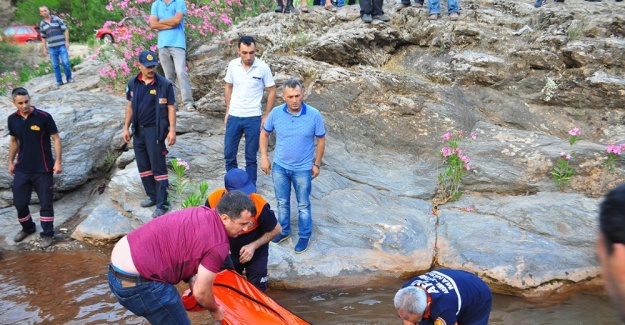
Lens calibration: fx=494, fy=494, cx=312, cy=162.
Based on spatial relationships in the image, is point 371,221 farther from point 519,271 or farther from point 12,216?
point 12,216

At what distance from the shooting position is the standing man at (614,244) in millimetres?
1119

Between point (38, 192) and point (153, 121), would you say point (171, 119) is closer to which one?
point (153, 121)

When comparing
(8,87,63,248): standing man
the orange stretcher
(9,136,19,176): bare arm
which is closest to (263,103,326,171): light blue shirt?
the orange stretcher

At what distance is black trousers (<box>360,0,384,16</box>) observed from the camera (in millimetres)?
8281

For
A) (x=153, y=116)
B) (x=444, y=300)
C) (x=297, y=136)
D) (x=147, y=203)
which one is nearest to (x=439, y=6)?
(x=297, y=136)

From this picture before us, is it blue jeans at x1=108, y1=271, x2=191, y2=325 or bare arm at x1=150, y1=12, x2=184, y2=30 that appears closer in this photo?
blue jeans at x1=108, y1=271, x2=191, y2=325

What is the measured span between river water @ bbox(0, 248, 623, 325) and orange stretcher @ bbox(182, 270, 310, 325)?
0.77 metres

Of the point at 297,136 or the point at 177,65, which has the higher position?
the point at 177,65

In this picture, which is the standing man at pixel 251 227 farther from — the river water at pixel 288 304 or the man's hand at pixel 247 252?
the river water at pixel 288 304

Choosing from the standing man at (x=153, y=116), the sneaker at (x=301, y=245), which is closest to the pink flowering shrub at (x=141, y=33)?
the standing man at (x=153, y=116)

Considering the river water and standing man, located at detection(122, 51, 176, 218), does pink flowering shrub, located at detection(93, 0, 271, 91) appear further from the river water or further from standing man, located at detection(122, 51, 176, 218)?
the river water

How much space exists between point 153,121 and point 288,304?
2.40m

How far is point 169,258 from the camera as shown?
2770 mm

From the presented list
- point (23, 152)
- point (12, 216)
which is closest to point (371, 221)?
point (23, 152)
